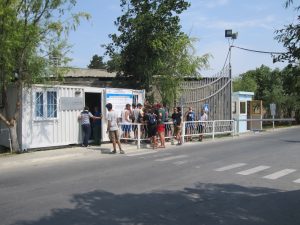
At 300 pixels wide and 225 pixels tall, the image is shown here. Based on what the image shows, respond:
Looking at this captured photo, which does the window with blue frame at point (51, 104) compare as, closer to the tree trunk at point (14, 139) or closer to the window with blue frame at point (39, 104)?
the window with blue frame at point (39, 104)

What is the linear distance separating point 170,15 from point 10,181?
14.2m

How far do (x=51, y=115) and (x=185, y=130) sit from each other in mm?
6284

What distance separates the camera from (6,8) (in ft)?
45.9

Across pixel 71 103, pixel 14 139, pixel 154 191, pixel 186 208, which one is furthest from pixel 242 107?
pixel 186 208

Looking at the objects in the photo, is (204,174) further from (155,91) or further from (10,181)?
(155,91)

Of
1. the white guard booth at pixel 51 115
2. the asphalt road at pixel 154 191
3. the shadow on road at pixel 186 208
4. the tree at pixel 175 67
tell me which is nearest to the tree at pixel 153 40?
the tree at pixel 175 67

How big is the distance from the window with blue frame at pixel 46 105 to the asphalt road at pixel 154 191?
2.54m

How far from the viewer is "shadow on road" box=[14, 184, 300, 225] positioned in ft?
23.1

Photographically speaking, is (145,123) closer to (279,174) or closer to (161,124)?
(161,124)

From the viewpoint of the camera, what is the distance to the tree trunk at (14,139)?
→ 51.5 feet

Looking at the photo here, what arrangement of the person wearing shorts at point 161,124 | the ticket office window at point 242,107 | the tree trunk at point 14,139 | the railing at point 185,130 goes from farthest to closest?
1. the ticket office window at point 242,107
2. the railing at point 185,130
3. the person wearing shorts at point 161,124
4. the tree trunk at point 14,139

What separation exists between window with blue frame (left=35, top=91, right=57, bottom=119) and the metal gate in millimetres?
7203

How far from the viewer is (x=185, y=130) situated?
20.2 meters

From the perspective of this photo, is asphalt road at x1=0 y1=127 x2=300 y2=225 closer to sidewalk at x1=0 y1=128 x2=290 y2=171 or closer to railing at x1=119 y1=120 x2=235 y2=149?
sidewalk at x1=0 y1=128 x2=290 y2=171
